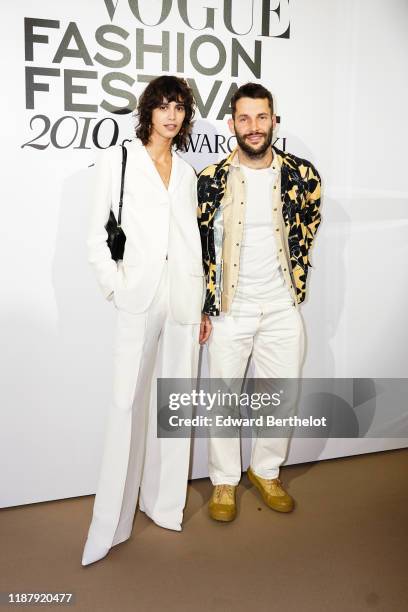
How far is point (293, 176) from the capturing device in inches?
117

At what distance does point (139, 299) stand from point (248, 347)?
72cm

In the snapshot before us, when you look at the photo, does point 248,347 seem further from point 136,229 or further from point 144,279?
point 136,229

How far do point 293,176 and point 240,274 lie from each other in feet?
1.76

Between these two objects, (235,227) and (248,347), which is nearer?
(235,227)

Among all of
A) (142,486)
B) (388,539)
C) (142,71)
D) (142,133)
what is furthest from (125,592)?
(142,71)

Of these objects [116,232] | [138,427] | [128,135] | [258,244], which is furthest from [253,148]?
[138,427]

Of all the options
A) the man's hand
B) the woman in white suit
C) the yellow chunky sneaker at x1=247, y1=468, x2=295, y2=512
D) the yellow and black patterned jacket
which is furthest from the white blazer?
the yellow chunky sneaker at x1=247, y1=468, x2=295, y2=512

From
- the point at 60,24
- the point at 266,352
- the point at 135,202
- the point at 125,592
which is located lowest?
the point at 125,592

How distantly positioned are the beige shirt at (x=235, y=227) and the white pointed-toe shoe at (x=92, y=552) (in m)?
1.19

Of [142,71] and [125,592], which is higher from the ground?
[142,71]

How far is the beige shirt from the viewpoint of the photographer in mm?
2869

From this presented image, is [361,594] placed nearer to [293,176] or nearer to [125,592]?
[125,592]

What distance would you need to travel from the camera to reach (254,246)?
9.58ft

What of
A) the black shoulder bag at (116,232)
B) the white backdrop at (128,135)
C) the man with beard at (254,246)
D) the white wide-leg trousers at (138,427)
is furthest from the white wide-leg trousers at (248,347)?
the black shoulder bag at (116,232)
